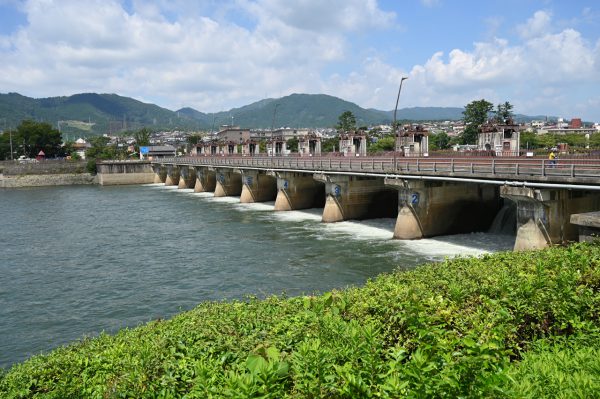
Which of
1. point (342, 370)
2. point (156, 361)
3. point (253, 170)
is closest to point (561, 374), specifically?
point (342, 370)

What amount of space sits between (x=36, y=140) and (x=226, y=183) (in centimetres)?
10449

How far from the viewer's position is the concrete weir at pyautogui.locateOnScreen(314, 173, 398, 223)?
46.5m

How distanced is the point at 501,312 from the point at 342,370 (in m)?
3.86

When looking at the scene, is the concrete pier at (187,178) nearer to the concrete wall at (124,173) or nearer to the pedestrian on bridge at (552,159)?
the concrete wall at (124,173)

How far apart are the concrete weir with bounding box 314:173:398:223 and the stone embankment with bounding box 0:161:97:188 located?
9099 centimetres

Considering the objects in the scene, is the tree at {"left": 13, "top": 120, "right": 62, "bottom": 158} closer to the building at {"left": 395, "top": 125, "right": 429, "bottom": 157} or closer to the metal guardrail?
the metal guardrail

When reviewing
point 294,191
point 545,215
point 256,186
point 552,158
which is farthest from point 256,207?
point 545,215

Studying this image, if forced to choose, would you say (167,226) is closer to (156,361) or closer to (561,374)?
(156,361)

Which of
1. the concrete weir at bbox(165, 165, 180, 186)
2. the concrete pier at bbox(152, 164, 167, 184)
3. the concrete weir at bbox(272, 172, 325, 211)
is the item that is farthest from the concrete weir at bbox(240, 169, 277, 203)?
the concrete pier at bbox(152, 164, 167, 184)

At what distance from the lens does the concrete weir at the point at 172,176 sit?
108438 mm

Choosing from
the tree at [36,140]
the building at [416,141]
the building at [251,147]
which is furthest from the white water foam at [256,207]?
the tree at [36,140]

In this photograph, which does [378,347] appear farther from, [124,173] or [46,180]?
[46,180]

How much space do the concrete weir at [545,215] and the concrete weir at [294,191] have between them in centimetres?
3258

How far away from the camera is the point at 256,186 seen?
6856cm
